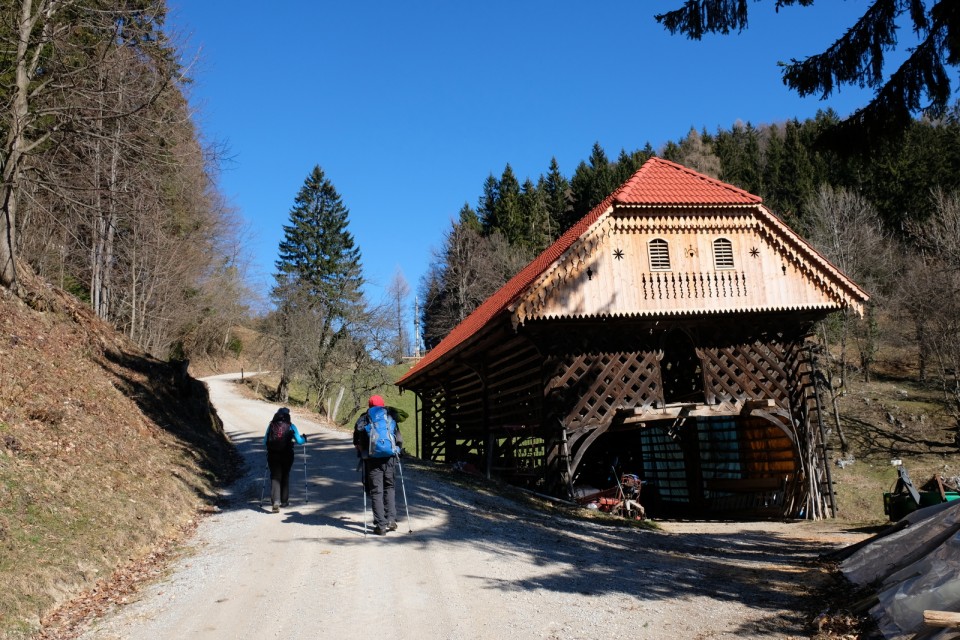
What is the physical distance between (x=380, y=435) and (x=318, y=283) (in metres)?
42.7

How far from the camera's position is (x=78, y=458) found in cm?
875

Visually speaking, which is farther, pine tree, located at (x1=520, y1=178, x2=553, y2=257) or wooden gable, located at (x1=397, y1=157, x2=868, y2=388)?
pine tree, located at (x1=520, y1=178, x2=553, y2=257)

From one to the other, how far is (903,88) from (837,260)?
29.0 metres

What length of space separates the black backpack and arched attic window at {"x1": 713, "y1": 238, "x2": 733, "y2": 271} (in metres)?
10.4

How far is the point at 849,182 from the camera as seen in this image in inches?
1911

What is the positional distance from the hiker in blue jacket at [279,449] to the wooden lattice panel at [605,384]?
6278 millimetres

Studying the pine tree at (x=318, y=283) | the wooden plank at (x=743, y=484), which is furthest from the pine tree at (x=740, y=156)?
the wooden plank at (x=743, y=484)

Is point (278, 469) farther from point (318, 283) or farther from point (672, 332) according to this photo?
point (318, 283)

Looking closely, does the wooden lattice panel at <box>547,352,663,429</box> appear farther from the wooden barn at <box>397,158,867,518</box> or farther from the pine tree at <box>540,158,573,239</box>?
the pine tree at <box>540,158,573,239</box>

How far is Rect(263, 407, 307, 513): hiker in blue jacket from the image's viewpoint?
396 inches

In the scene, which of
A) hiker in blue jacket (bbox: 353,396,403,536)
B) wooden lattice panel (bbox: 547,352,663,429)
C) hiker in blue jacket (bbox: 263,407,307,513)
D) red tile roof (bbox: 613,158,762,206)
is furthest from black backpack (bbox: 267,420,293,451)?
red tile roof (bbox: 613,158,762,206)

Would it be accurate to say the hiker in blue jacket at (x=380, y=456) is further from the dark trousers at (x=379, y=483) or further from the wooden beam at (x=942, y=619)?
the wooden beam at (x=942, y=619)

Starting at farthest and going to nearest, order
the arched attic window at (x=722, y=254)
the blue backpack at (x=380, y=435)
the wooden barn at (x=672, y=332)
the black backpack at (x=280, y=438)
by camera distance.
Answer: the arched attic window at (x=722, y=254), the wooden barn at (x=672, y=332), the black backpack at (x=280, y=438), the blue backpack at (x=380, y=435)

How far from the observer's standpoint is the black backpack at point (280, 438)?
10031 mm
